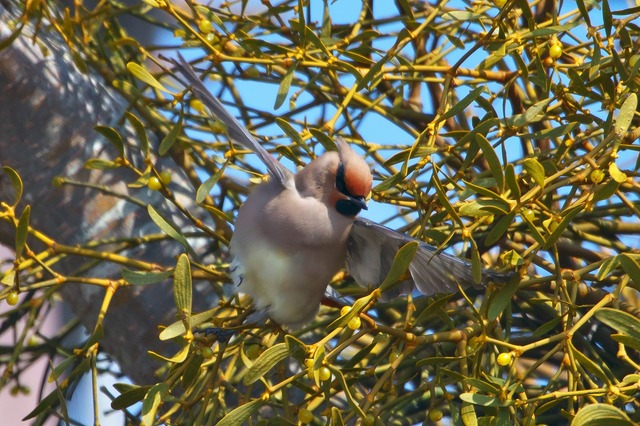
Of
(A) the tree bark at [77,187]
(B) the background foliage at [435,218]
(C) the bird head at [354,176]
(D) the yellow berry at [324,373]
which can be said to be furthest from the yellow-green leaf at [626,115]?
(A) the tree bark at [77,187]

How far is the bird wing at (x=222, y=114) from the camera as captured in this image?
1.30 metres

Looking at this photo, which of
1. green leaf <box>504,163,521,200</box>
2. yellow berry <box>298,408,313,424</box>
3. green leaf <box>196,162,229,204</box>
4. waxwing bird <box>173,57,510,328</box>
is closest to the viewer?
green leaf <box>504,163,521,200</box>

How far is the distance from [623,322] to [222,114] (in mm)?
618

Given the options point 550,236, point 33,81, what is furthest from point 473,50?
point 33,81

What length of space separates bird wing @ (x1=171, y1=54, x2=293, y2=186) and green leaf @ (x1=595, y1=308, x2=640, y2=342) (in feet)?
1.86

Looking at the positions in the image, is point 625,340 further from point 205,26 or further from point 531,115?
point 205,26

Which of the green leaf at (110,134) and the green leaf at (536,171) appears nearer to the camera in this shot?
the green leaf at (536,171)

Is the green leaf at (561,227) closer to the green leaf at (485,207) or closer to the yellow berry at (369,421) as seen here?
the green leaf at (485,207)

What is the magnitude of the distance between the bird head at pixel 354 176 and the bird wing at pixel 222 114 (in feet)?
0.34

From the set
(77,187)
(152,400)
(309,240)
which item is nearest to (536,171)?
(152,400)

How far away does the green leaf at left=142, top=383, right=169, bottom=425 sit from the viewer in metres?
1.09

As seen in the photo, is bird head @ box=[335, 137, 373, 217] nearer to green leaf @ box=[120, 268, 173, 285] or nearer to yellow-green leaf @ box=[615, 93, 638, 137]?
green leaf @ box=[120, 268, 173, 285]

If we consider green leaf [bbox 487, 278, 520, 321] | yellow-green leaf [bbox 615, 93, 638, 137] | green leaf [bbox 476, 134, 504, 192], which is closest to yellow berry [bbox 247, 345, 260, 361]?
green leaf [bbox 487, 278, 520, 321]

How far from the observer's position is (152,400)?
3.61ft
